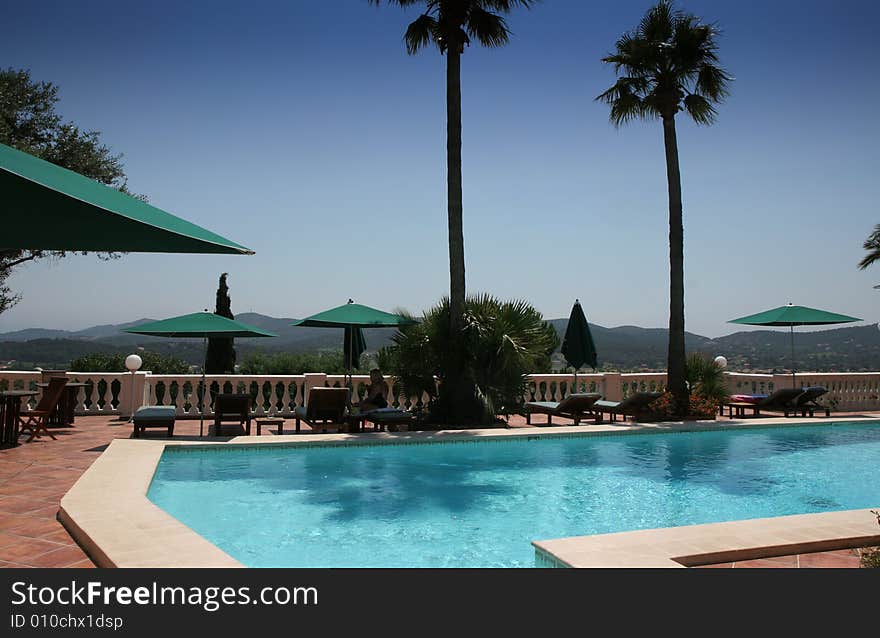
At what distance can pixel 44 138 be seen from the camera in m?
22.8

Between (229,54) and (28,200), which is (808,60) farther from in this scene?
(28,200)

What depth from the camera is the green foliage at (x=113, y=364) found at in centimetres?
1845

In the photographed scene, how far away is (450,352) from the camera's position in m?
14.3

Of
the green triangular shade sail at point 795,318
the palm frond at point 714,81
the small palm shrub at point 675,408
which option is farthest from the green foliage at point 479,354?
the green triangular shade sail at point 795,318

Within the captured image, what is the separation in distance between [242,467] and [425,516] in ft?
12.4

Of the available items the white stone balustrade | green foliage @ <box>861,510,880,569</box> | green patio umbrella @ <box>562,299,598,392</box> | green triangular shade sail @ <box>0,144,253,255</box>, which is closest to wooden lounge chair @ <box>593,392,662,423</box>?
the white stone balustrade

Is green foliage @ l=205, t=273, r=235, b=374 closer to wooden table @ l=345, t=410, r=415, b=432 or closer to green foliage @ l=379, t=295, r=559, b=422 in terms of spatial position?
green foliage @ l=379, t=295, r=559, b=422

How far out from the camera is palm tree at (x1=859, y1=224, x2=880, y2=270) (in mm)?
18719

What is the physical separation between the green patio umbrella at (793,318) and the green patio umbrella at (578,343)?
5333 mm

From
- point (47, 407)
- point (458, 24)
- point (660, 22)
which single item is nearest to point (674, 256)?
point (660, 22)

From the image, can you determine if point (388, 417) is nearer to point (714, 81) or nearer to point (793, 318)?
point (714, 81)

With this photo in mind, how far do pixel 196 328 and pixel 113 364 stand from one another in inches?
284

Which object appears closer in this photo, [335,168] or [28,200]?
[28,200]
